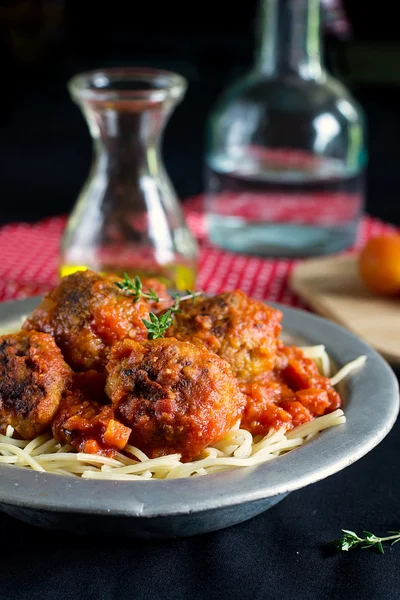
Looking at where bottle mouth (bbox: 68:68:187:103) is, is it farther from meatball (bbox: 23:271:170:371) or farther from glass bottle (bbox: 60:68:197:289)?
meatball (bbox: 23:271:170:371)

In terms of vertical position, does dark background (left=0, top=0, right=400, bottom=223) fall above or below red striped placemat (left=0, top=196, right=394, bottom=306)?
below

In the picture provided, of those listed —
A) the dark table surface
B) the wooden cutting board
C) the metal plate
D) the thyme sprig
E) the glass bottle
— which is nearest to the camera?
the metal plate

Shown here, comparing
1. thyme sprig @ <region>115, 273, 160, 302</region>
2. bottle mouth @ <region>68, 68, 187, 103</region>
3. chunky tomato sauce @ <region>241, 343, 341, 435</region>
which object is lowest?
chunky tomato sauce @ <region>241, 343, 341, 435</region>

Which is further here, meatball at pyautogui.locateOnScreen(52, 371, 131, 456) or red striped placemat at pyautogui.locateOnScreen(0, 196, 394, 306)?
red striped placemat at pyautogui.locateOnScreen(0, 196, 394, 306)

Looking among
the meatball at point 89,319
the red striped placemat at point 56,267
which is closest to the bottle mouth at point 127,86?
the red striped placemat at point 56,267

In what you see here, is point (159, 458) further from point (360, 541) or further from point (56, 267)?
point (56, 267)

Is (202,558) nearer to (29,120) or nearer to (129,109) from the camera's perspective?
(129,109)

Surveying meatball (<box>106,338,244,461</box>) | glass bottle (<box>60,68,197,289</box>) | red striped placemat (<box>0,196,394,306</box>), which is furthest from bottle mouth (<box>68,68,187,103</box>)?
meatball (<box>106,338,244,461</box>)

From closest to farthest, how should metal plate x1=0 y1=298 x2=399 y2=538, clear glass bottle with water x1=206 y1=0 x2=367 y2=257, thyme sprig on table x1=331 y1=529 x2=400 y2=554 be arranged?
metal plate x1=0 y1=298 x2=399 y2=538, thyme sprig on table x1=331 y1=529 x2=400 y2=554, clear glass bottle with water x1=206 y1=0 x2=367 y2=257
